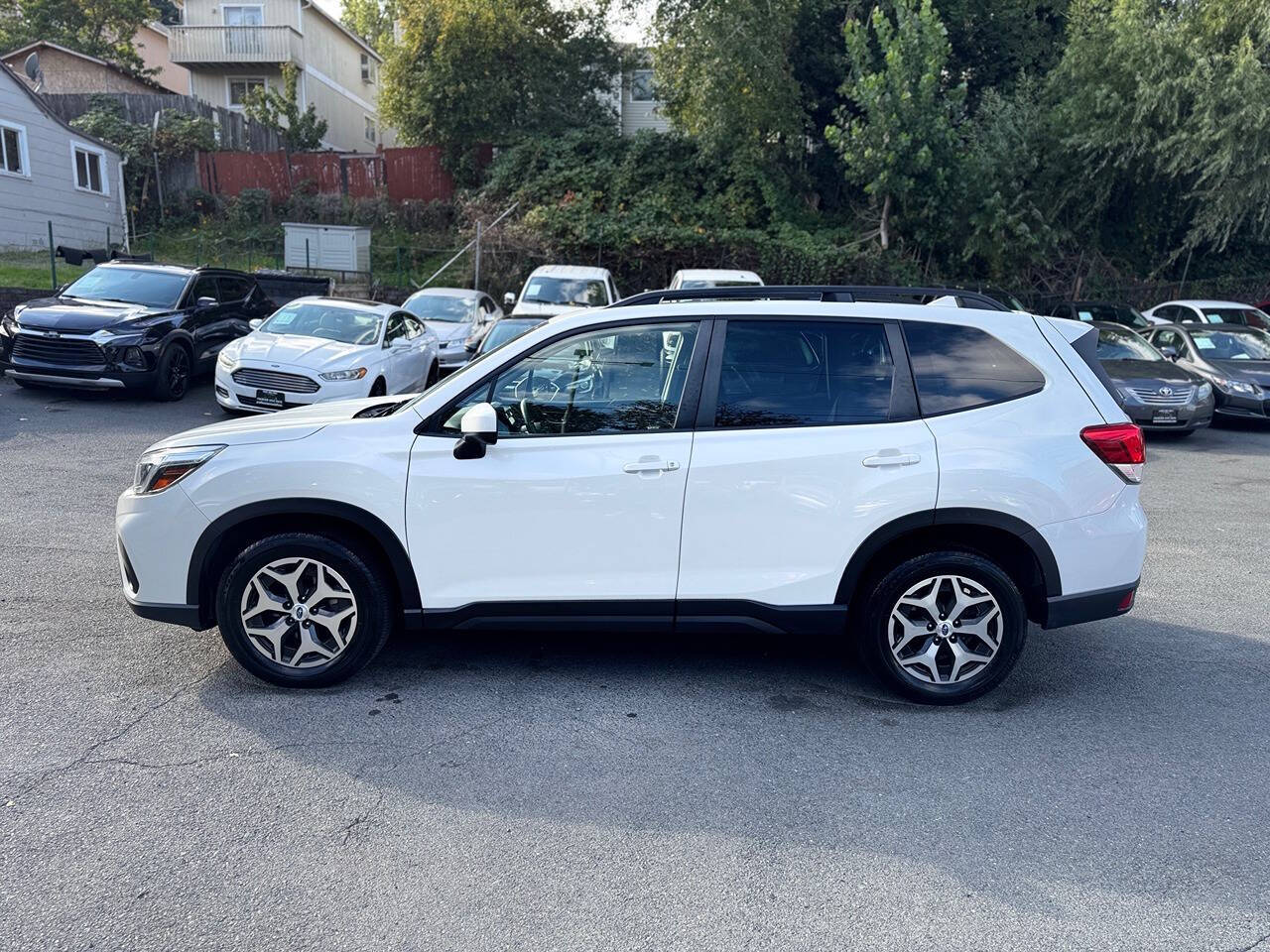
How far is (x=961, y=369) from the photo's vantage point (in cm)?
478

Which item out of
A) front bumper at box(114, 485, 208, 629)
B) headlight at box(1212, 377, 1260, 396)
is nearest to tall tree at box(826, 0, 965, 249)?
headlight at box(1212, 377, 1260, 396)

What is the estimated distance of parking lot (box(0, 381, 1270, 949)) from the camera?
316cm

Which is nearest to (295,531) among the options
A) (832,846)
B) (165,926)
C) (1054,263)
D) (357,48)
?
(165,926)

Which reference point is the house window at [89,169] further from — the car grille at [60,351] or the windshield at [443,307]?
the car grille at [60,351]

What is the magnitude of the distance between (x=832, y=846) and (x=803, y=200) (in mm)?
25041

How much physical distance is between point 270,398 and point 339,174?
60.9ft

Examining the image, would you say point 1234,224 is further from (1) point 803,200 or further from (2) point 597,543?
(2) point 597,543

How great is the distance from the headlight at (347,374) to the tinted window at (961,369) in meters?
8.50

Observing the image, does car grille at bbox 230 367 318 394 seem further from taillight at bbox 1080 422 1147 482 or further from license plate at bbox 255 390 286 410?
taillight at bbox 1080 422 1147 482

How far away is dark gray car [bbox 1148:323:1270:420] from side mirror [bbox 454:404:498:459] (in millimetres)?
13511

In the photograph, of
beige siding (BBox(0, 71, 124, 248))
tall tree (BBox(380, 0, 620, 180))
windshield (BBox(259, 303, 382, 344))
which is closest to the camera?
windshield (BBox(259, 303, 382, 344))

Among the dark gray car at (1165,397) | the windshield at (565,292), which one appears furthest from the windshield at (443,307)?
the dark gray car at (1165,397)

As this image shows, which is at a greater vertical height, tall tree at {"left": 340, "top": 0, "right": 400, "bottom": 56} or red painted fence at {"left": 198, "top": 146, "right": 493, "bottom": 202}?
tall tree at {"left": 340, "top": 0, "right": 400, "bottom": 56}

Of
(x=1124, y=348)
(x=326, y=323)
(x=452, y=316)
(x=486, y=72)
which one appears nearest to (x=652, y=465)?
(x=326, y=323)
